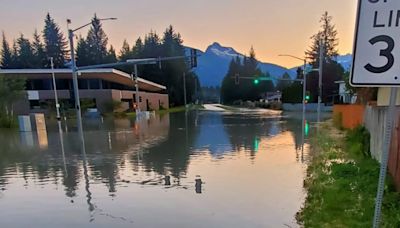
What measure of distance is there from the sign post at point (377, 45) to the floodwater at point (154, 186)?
4407 millimetres

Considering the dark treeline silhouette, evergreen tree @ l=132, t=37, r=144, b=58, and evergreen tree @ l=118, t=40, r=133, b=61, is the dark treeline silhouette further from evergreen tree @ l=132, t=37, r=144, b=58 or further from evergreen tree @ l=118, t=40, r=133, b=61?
evergreen tree @ l=118, t=40, r=133, b=61

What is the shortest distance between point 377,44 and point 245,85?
4882 inches

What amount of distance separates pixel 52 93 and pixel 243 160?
49.0 m

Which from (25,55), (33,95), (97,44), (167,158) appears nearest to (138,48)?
(97,44)

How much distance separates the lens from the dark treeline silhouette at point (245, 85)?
123875 millimetres

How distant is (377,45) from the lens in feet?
7.73

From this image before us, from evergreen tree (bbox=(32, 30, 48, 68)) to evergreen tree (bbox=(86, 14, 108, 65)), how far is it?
12.9m

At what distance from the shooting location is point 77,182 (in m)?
9.82

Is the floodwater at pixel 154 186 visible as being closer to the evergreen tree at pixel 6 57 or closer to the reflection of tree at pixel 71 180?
the reflection of tree at pixel 71 180

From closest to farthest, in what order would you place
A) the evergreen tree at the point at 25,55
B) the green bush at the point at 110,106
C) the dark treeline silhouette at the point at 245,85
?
the green bush at the point at 110,106 → the evergreen tree at the point at 25,55 → the dark treeline silhouette at the point at 245,85

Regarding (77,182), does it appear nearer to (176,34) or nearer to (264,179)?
(264,179)

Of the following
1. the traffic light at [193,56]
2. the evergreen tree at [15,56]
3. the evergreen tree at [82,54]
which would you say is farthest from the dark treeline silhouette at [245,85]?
the traffic light at [193,56]

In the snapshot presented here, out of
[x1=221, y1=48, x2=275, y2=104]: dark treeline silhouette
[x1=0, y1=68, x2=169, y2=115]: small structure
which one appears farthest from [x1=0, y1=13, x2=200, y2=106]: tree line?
[x1=0, y1=68, x2=169, y2=115]: small structure

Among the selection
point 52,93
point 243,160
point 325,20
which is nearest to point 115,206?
point 243,160
